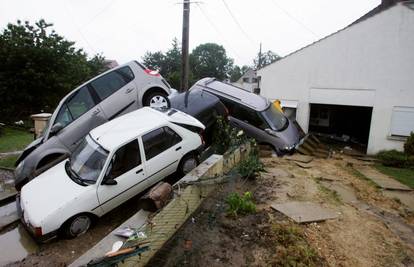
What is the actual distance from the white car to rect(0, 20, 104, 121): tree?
11.6 m

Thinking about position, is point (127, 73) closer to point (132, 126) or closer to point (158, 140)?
point (132, 126)

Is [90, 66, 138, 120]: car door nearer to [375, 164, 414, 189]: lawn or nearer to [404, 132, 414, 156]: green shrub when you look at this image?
[375, 164, 414, 189]: lawn

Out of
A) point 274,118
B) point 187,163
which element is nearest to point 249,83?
point 274,118

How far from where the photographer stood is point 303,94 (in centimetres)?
1236

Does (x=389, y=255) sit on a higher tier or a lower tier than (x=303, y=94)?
lower

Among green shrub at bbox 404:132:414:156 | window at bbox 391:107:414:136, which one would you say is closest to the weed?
green shrub at bbox 404:132:414:156

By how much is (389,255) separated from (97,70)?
27555 mm

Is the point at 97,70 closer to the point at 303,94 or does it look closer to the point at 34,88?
the point at 34,88

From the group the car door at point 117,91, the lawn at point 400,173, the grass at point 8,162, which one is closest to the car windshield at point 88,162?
the car door at point 117,91

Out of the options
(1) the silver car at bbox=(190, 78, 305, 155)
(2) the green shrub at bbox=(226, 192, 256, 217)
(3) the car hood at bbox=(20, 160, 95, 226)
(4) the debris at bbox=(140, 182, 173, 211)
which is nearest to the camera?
(4) the debris at bbox=(140, 182, 173, 211)

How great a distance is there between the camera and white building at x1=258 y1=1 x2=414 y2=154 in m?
10.2

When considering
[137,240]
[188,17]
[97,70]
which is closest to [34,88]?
[188,17]

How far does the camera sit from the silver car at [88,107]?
6.32m

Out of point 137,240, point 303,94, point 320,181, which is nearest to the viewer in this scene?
point 137,240
